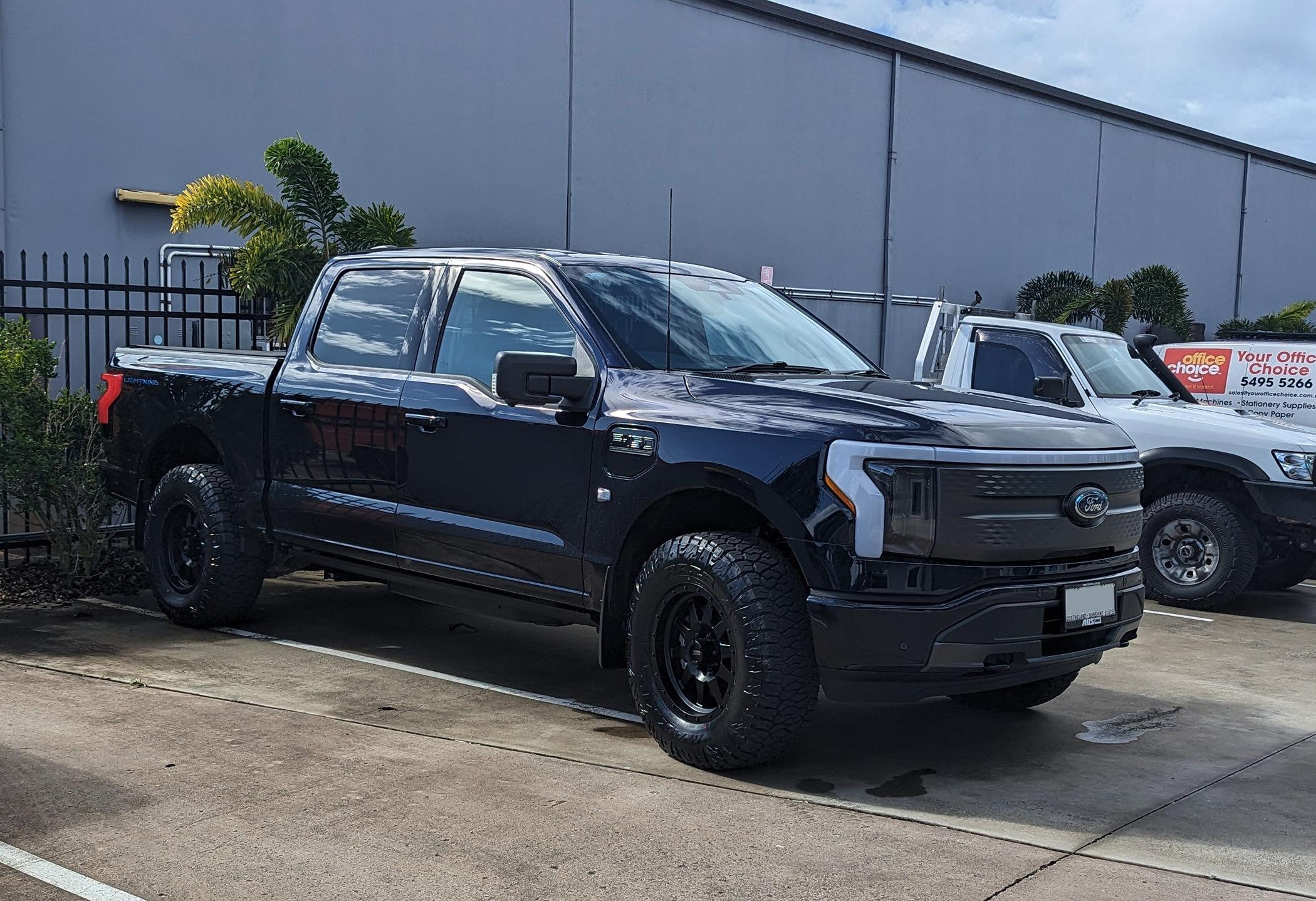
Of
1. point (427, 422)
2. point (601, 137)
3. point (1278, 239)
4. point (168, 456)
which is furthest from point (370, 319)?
point (1278, 239)

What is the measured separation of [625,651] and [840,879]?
1679 millimetres

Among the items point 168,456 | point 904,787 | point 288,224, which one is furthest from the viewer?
point 288,224

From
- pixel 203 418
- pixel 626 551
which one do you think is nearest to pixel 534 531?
pixel 626 551

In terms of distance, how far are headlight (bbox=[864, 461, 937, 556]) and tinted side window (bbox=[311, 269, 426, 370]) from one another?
8.75 ft

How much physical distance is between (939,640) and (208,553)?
4164 millimetres

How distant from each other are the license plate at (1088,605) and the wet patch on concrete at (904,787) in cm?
80

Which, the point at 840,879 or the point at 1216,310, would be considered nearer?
the point at 840,879

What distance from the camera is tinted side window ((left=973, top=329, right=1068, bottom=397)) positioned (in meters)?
9.84

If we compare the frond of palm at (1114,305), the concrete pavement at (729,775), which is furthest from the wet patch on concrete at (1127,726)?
the frond of palm at (1114,305)

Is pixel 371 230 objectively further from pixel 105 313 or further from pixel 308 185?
pixel 105 313

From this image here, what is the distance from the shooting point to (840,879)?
396cm

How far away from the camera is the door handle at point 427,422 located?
591 cm

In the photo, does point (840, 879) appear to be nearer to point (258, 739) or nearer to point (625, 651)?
point (625, 651)

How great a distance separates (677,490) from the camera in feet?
16.7
